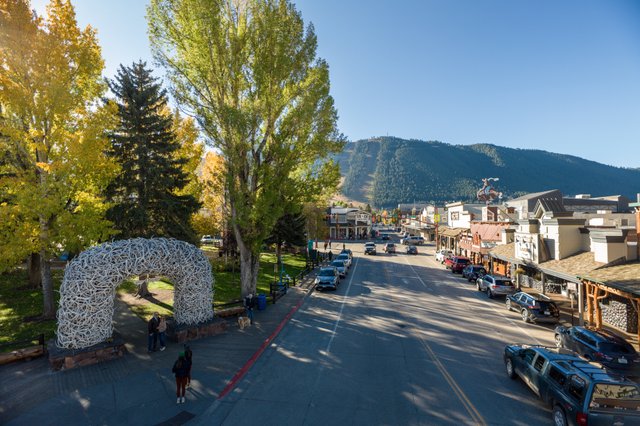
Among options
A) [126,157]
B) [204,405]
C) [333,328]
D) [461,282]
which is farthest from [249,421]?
[461,282]

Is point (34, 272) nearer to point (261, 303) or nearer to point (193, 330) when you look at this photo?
point (193, 330)

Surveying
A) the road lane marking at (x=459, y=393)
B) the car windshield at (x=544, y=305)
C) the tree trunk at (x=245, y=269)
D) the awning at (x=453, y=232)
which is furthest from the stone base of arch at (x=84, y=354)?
the awning at (x=453, y=232)

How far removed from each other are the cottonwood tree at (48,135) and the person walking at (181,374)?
28.4 ft

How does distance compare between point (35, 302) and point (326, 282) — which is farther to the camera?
point (326, 282)

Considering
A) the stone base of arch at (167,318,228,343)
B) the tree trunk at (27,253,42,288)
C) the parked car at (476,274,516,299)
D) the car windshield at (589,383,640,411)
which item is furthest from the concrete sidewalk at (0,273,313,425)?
the parked car at (476,274,516,299)

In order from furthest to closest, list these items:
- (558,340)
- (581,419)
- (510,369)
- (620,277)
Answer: (620,277), (558,340), (510,369), (581,419)

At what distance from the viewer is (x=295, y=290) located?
25.8 metres

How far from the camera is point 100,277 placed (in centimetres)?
1220

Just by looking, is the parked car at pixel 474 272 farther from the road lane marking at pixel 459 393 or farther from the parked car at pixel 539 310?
the road lane marking at pixel 459 393

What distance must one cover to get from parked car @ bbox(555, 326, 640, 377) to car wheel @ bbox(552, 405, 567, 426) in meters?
4.78

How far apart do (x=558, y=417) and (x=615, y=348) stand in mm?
5859

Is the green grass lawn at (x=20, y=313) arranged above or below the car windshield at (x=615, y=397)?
below

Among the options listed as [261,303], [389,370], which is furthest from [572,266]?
[261,303]

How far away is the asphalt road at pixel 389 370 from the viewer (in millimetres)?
9102
